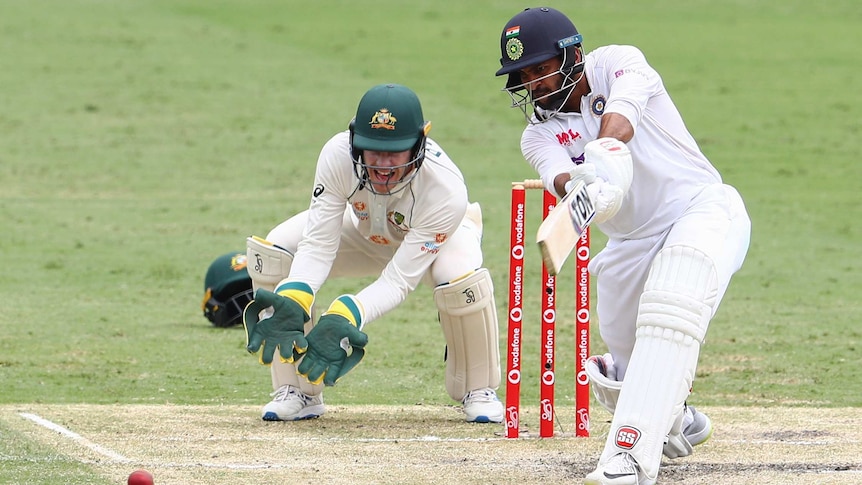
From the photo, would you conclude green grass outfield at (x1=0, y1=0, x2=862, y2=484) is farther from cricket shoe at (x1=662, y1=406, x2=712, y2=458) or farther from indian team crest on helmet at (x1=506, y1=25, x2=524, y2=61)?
indian team crest on helmet at (x1=506, y1=25, x2=524, y2=61)

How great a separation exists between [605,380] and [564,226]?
3.57 feet

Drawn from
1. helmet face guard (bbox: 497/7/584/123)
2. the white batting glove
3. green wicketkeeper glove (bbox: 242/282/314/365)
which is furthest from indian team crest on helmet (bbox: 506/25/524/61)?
green wicketkeeper glove (bbox: 242/282/314/365)

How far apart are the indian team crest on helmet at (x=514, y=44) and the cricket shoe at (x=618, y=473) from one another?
56.9 inches

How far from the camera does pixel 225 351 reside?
8672 mm

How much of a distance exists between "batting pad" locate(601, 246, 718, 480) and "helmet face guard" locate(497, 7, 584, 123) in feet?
2.74

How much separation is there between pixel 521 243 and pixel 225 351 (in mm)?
3160

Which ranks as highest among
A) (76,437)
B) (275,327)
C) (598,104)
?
(598,104)

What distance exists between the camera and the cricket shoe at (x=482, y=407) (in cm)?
636

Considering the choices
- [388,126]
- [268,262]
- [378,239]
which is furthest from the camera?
[268,262]

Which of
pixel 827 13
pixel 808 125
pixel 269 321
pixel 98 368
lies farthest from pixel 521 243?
pixel 827 13

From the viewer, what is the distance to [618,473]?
452 centimetres

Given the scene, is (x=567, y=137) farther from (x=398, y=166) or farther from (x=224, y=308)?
(x=224, y=308)

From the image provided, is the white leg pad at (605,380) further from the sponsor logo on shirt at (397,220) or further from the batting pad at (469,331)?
the sponsor logo on shirt at (397,220)

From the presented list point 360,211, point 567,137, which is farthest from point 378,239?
point 567,137
